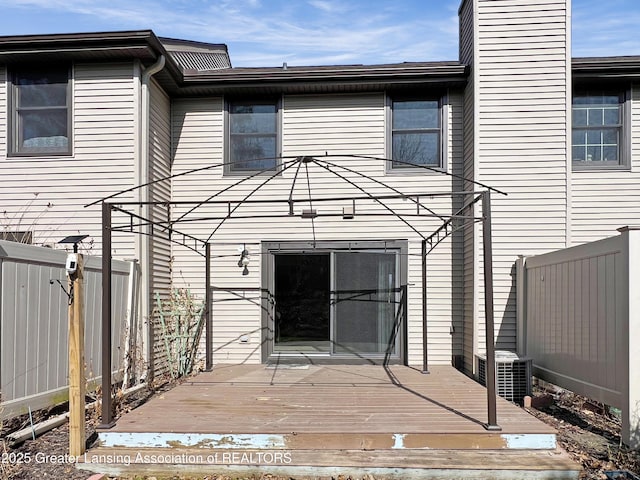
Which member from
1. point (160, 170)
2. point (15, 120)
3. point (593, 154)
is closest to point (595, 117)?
point (593, 154)

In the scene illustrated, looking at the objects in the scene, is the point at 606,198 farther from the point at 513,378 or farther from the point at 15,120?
the point at 15,120

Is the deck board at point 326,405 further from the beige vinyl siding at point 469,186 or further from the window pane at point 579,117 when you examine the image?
the window pane at point 579,117

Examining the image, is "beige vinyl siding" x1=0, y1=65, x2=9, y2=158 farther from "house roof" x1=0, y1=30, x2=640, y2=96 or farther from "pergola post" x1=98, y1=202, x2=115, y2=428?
"pergola post" x1=98, y1=202, x2=115, y2=428

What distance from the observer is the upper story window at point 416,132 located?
7969mm

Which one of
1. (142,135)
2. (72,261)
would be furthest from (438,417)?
(142,135)

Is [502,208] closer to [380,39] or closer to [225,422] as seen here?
[225,422]

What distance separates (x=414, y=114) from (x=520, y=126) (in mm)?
1591

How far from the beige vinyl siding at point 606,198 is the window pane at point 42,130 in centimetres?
745

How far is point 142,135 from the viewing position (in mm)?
7055

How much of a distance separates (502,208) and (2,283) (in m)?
6.12

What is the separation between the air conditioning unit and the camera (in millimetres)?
6332

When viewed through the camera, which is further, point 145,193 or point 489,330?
point 145,193

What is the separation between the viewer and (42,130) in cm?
722

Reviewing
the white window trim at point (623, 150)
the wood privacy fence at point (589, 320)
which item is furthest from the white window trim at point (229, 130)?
the white window trim at point (623, 150)
